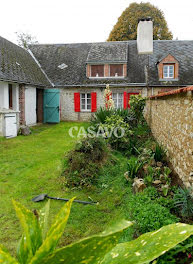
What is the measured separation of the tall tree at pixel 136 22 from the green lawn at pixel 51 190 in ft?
73.8

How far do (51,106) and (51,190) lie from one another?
38.1 ft

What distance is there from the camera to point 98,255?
62cm

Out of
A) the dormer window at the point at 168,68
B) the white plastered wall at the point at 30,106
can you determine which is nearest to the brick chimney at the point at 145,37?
the dormer window at the point at 168,68

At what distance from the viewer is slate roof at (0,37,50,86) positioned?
477 inches

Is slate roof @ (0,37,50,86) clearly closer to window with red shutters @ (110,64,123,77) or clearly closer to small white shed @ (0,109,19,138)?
small white shed @ (0,109,19,138)

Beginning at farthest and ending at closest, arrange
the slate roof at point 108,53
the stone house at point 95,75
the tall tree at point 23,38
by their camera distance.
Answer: the tall tree at point 23,38 → the slate roof at point 108,53 → the stone house at point 95,75

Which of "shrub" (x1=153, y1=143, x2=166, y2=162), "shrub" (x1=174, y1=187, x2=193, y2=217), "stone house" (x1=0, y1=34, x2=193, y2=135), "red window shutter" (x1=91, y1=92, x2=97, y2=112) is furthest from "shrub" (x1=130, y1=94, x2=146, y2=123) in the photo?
"shrub" (x1=174, y1=187, x2=193, y2=217)

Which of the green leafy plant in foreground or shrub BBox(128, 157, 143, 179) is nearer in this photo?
the green leafy plant in foreground

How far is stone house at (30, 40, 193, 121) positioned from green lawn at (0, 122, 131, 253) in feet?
28.8

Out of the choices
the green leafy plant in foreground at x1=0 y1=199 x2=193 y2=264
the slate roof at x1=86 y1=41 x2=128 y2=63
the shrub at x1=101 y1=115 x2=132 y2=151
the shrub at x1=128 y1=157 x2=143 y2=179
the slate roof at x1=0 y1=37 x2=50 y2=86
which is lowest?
the shrub at x1=128 y1=157 x2=143 y2=179

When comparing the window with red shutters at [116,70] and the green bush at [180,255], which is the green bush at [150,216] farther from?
the window with red shutters at [116,70]

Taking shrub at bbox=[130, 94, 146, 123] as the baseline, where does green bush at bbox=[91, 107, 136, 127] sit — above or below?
below

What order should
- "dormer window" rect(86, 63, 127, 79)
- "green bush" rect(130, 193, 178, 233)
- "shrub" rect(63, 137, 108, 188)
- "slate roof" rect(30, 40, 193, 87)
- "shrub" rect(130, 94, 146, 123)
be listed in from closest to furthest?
"green bush" rect(130, 193, 178, 233) < "shrub" rect(63, 137, 108, 188) < "shrub" rect(130, 94, 146, 123) < "slate roof" rect(30, 40, 193, 87) < "dormer window" rect(86, 63, 127, 79)

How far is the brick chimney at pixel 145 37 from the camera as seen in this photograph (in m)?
18.0
